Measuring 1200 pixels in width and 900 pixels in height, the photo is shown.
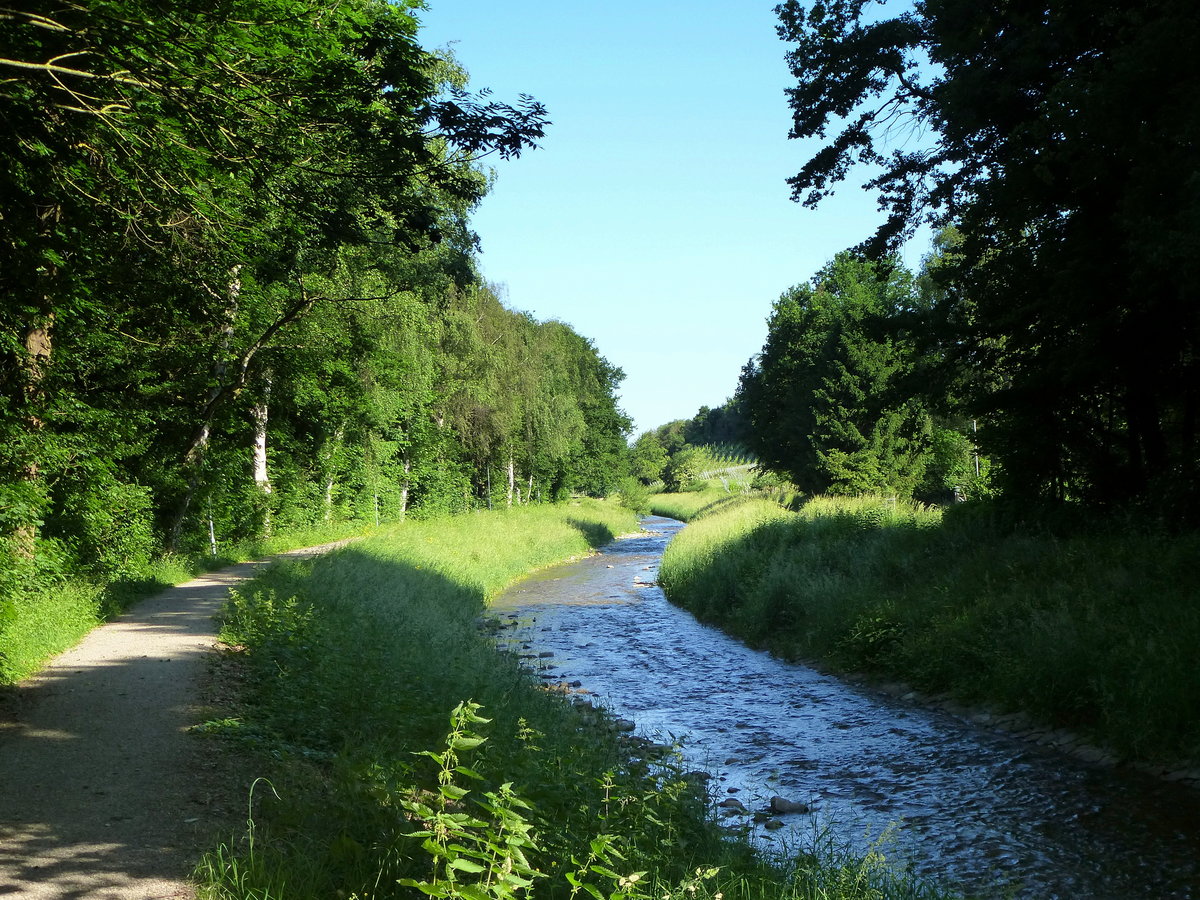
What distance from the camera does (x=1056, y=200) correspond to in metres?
13.3

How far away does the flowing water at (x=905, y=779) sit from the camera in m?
7.09

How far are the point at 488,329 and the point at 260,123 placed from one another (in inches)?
1232

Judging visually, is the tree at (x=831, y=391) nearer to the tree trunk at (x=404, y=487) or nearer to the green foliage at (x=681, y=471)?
the tree trunk at (x=404, y=487)

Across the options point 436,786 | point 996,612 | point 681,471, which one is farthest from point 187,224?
point 681,471

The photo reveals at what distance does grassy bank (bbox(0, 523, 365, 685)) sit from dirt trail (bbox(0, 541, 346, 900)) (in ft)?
0.89

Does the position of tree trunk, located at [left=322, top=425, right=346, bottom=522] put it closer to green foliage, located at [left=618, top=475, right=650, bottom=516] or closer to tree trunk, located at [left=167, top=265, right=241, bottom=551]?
tree trunk, located at [left=167, top=265, right=241, bottom=551]

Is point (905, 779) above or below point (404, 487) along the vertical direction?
below

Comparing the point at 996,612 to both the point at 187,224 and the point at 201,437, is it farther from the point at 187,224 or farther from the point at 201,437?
the point at 201,437

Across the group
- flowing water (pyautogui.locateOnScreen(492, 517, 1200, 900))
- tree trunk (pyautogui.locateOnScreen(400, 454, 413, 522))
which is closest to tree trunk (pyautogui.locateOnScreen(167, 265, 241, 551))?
flowing water (pyautogui.locateOnScreen(492, 517, 1200, 900))

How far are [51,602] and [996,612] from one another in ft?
43.4

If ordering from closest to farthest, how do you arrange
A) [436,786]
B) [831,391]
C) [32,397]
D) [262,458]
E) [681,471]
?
1. [436,786]
2. [32,397]
3. [262,458]
4. [831,391]
5. [681,471]

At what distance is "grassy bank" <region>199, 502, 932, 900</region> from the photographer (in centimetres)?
444

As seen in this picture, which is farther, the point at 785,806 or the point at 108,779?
the point at 785,806

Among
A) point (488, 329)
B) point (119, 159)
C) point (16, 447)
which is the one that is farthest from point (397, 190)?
point (488, 329)
